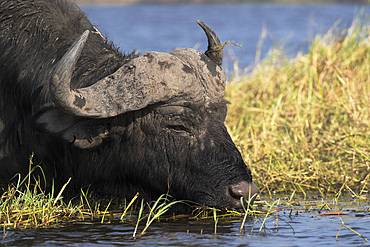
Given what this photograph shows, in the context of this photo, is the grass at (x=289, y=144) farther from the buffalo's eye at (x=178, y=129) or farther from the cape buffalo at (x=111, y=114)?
the buffalo's eye at (x=178, y=129)

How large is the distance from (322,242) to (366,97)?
407 centimetres

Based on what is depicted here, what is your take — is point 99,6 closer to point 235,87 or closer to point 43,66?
point 235,87

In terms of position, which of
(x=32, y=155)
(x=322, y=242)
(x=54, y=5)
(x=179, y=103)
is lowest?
(x=322, y=242)

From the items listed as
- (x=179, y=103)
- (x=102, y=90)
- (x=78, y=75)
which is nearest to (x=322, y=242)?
(x=179, y=103)

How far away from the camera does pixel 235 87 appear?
10.1m

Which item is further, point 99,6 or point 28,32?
point 99,6

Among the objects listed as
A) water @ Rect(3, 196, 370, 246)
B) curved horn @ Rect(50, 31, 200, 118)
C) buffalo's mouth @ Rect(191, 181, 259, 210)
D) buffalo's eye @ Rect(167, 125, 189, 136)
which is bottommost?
water @ Rect(3, 196, 370, 246)

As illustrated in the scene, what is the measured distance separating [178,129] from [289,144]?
2619mm

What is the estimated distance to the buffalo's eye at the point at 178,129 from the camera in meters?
5.12

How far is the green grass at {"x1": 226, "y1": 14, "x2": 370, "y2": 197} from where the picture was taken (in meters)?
6.77

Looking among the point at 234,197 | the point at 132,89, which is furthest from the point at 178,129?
the point at 234,197

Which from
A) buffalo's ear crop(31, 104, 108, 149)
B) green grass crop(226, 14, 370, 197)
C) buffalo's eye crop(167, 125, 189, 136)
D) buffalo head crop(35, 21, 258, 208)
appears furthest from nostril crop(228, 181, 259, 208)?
green grass crop(226, 14, 370, 197)

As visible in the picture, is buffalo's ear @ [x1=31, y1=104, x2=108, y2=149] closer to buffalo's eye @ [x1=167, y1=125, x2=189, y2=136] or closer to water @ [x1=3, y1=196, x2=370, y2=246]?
buffalo's eye @ [x1=167, y1=125, x2=189, y2=136]

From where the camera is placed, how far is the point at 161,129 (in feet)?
16.8
